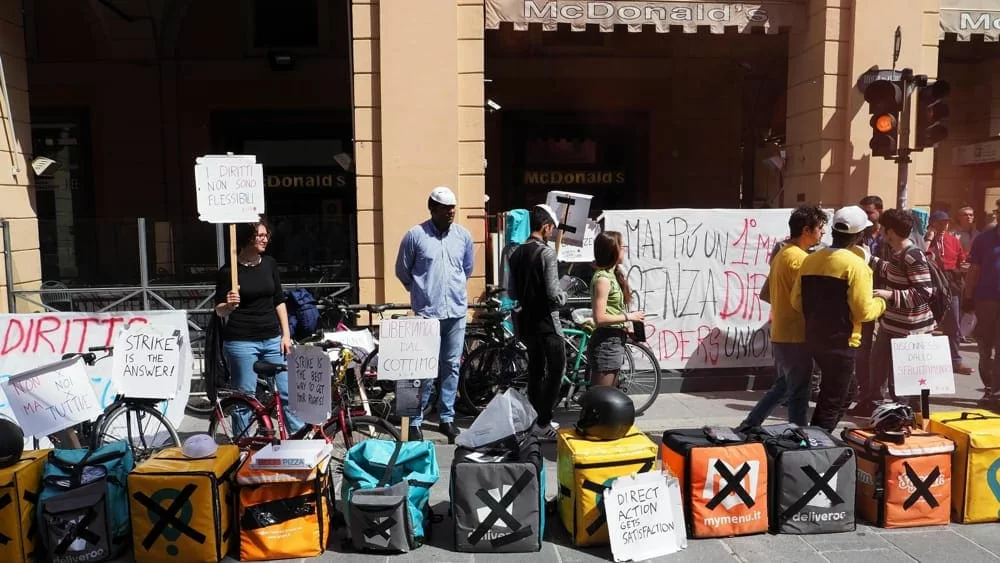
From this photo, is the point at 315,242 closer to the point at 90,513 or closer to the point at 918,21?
the point at 90,513

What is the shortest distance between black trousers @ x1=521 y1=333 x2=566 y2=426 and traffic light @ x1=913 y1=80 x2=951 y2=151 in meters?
4.63

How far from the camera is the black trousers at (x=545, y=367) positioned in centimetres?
605

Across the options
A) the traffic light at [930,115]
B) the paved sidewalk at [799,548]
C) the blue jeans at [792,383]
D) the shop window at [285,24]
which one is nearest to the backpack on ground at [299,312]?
the paved sidewalk at [799,548]

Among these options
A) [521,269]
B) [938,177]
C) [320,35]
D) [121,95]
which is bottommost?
[521,269]

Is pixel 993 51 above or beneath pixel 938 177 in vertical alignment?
above

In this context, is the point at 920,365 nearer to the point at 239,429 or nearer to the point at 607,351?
the point at 607,351

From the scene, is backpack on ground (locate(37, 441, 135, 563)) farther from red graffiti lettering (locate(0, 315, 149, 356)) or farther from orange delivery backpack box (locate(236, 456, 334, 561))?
red graffiti lettering (locate(0, 315, 149, 356))

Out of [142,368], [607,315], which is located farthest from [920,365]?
[142,368]

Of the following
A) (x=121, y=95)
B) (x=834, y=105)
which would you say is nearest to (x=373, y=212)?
(x=834, y=105)

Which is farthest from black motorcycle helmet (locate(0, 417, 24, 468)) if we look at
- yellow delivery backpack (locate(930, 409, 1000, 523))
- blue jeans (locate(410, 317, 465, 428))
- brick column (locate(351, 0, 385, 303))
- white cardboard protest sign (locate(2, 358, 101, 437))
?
yellow delivery backpack (locate(930, 409, 1000, 523))

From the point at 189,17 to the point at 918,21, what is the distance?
11020mm

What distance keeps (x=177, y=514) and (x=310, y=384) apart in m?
1.05

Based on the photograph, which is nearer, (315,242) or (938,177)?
(315,242)

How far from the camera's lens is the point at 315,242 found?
28.2 ft
